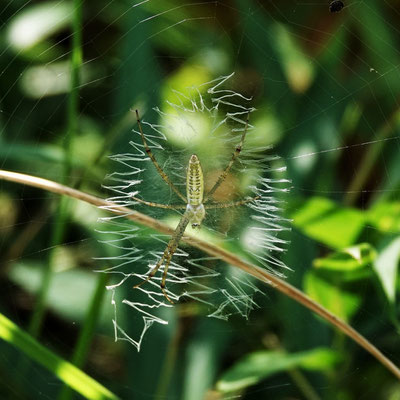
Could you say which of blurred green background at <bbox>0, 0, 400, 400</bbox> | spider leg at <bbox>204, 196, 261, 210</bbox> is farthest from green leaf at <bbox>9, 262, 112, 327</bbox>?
spider leg at <bbox>204, 196, 261, 210</bbox>

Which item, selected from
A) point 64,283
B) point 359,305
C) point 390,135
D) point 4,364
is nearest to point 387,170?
point 390,135

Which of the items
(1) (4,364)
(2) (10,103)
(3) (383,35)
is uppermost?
(3) (383,35)

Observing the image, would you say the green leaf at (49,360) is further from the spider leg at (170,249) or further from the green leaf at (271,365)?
the green leaf at (271,365)

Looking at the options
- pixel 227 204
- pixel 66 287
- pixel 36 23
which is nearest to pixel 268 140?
pixel 227 204

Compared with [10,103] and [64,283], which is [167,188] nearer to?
[64,283]

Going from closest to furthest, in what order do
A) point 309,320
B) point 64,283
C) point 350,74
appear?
1. point 309,320
2. point 64,283
3. point 350,74

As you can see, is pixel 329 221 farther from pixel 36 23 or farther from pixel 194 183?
pixel 36 23
